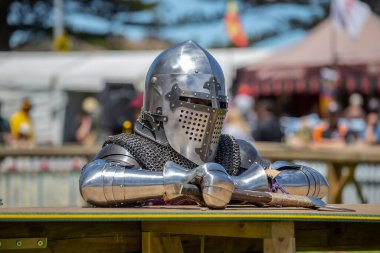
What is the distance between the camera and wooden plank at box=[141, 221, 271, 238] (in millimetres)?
3617

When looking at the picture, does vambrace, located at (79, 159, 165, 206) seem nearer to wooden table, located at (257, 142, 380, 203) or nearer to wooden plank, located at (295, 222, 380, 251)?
wooden plank, located at (295, 222, 380, 251)

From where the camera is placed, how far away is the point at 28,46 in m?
36.3

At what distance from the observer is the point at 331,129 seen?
14.3 m

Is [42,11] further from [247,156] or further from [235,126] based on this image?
[247,156]

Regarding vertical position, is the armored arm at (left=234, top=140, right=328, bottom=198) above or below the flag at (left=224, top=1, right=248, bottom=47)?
below

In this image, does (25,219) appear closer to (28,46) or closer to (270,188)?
(270,188)

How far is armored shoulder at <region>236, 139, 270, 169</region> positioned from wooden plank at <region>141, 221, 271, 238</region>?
848mm

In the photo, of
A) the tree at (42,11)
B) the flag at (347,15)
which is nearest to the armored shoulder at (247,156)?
the flag at (347,15)

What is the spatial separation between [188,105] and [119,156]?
15.9 inches

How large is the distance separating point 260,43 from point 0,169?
88.1ft

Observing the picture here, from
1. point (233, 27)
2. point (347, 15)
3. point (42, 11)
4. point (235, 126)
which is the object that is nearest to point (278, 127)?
point (235, 126)

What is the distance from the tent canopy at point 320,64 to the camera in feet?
53.9

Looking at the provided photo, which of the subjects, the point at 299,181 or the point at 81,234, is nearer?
the point at 81,234

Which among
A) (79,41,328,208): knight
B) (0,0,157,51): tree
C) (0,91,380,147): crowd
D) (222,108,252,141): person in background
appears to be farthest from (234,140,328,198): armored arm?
(0,0,157,51): tree
